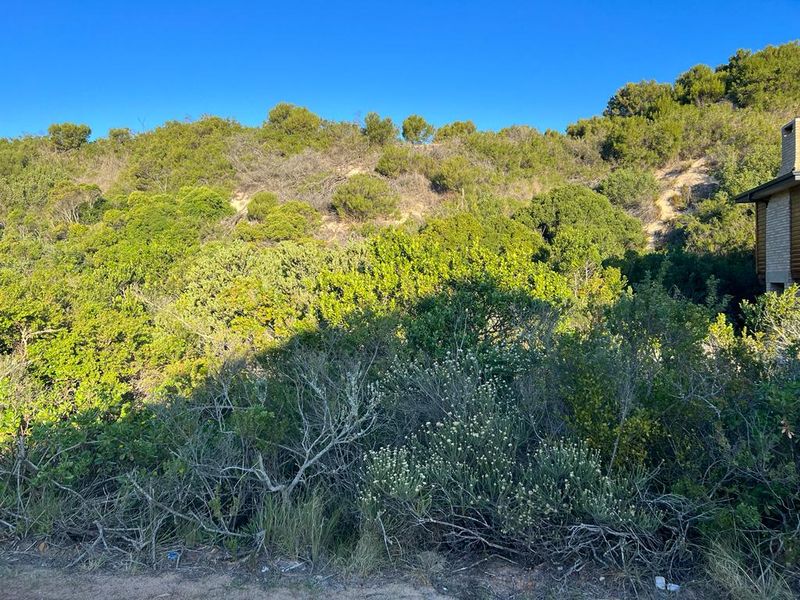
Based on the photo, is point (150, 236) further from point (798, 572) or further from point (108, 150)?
point (798, 572)

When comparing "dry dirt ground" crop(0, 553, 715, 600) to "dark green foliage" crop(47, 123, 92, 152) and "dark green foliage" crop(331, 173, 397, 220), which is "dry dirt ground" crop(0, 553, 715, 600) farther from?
"dark green foliage" crop(47, 123, 92, 152)

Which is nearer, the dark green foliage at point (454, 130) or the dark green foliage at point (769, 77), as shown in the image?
the dark green foliage at point (769, 77)

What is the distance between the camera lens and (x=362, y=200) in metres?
24.6

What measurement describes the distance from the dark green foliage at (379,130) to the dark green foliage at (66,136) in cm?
1751

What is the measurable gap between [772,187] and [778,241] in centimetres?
143

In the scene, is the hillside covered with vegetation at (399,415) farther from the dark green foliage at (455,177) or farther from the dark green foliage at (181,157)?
the dark green foliage at (181,157)

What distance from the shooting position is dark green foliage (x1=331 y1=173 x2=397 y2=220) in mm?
24562

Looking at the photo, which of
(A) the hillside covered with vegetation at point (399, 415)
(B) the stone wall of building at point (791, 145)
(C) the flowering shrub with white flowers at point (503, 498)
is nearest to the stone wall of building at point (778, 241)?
(B) the stone wall of building at point (791, 145)

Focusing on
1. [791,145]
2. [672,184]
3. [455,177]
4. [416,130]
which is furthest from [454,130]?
[791,145]

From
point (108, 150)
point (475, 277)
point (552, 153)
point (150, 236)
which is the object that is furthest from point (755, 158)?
point (108, 150)

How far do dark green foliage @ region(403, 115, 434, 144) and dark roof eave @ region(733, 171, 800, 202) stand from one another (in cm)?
1900

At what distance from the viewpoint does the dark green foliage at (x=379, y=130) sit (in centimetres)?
3123

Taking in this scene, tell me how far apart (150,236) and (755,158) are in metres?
22.4

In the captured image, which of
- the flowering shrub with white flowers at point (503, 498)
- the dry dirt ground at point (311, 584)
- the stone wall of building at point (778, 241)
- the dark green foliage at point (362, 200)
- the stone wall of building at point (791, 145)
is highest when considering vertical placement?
the dark green foliage at point (362, 200)
